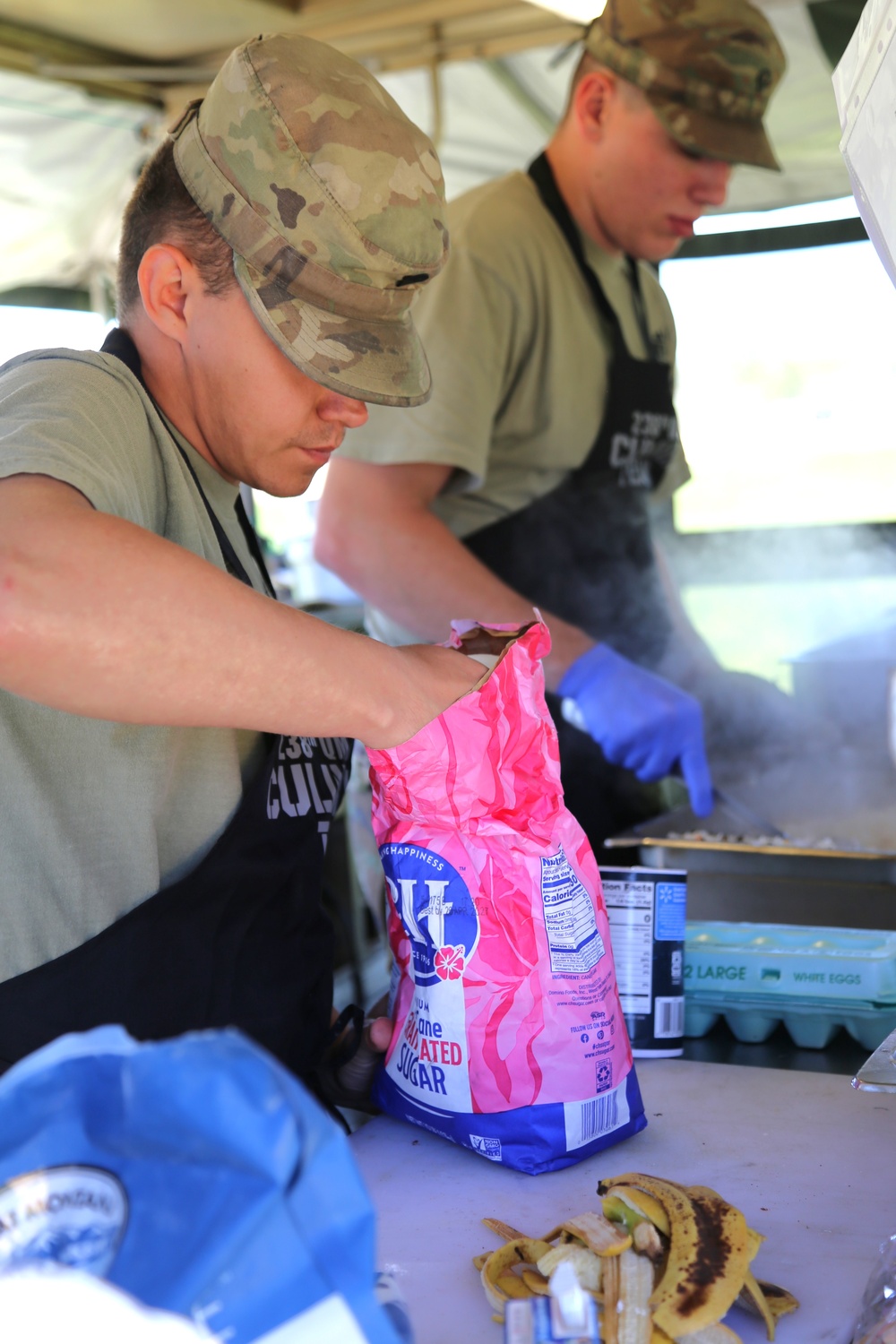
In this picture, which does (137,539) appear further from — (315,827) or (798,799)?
(798,799)

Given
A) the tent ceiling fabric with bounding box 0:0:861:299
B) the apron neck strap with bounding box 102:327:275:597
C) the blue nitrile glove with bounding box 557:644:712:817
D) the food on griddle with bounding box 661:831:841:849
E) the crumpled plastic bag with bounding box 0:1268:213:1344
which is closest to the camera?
the crumpled plastic bag with bounding box 0:1268:213:1344

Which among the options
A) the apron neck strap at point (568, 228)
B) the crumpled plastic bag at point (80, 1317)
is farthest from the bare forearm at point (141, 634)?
the apron neck strap at point (568, 228)

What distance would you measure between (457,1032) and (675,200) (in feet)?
5.07

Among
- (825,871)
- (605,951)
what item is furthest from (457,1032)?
(825,871)

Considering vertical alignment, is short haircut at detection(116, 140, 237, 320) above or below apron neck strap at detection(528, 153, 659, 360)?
below

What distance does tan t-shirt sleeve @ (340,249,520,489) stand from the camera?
1741mm

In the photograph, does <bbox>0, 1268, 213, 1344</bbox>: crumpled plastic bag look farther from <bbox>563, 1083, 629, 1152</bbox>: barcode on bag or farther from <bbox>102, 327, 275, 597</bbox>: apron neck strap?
<bbox>102, 327, 275, 597</bbox>: apron neck strap

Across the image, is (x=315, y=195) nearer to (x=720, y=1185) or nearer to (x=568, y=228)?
(x=720, y=1185)

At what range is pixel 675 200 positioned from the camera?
199 cm

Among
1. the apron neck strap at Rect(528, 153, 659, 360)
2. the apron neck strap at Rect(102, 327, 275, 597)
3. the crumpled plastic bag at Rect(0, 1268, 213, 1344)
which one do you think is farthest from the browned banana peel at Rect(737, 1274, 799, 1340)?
the apron neck strap at Rect(528, 153, 659, 360)

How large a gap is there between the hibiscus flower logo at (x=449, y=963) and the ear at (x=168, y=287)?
568 millimetres

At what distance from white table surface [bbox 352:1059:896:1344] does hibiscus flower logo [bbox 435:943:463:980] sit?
171 mm

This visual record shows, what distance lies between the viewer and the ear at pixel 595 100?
6.31ft

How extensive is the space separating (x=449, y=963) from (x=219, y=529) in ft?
1.48
